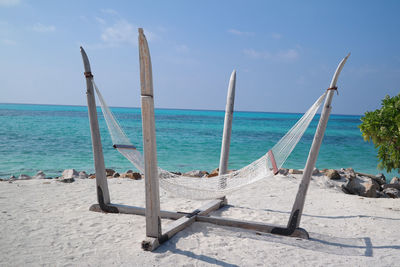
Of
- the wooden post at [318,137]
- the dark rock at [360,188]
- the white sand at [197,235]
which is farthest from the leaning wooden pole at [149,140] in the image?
the dark rock at [360,188]

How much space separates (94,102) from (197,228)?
177cm

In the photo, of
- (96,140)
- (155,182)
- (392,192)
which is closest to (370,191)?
(392,192)

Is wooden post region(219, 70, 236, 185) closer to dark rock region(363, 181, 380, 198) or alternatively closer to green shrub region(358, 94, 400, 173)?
green shrub region(358, 94, 400, 173)

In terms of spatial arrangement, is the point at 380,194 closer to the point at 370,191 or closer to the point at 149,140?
the point at 370,191

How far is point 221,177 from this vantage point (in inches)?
138

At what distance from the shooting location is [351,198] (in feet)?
15.5

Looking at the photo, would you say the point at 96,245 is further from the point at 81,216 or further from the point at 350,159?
the point at 350,159

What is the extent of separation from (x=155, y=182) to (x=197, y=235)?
78 centimetres

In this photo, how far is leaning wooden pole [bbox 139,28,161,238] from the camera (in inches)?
92.8

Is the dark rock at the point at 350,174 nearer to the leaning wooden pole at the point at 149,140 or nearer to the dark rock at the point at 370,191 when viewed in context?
the dark rock at the point at 370,191

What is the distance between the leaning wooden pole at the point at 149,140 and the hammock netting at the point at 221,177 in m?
0.50

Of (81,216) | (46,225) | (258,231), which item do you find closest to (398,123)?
(258,231)

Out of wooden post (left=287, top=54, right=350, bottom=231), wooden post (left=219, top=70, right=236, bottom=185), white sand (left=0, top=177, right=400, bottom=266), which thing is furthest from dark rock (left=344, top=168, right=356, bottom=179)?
wooden post (left=287, top=54, right=350, bottom=231)

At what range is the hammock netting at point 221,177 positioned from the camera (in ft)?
9.78
